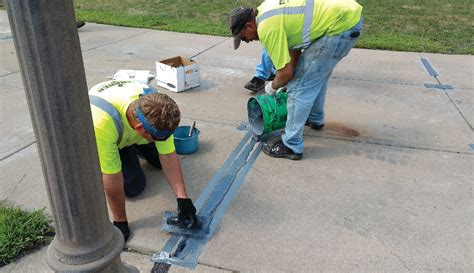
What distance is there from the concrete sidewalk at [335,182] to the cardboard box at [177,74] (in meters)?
0.12

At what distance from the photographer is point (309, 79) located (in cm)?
350

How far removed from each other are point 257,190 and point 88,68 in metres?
3.75

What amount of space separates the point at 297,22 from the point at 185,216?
5.66 feet

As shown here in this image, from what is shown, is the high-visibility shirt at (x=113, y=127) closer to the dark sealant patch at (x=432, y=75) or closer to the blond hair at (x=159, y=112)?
the blond hair at (x=159, y=112)

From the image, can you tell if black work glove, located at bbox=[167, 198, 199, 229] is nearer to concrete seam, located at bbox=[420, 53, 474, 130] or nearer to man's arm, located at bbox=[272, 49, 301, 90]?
man's arm, located at bbox=[272, 49, 301, 90]

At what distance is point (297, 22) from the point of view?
3.28m

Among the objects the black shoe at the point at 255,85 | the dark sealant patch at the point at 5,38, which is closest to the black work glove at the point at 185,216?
the black shoe at the point at 255,85

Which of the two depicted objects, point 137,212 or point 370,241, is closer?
point 370,241

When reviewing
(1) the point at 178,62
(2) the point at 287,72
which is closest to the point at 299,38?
(2) the point at 287,72

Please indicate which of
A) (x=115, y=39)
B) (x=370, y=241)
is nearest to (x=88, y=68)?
(x=115, y=39)

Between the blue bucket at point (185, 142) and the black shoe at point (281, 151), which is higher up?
the blue bucket at point (185, 142)

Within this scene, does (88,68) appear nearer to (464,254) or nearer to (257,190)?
(257,190)

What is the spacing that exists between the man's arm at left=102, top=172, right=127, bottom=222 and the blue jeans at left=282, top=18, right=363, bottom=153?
1592 mm

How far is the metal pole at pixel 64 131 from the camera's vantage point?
1.25 metres
